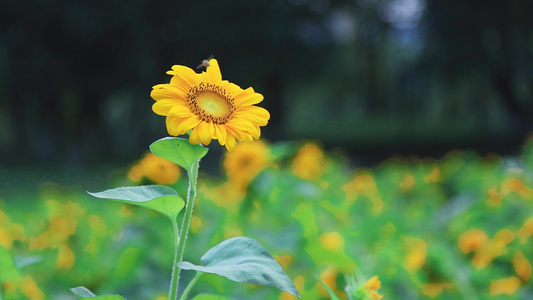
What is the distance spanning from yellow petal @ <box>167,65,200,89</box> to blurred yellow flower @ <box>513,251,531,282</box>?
143 cm

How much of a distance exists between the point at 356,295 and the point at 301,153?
215cm

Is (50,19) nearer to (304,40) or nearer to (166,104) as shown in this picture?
(304,40)

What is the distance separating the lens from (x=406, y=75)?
1756 centimetres

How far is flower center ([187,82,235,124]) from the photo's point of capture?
24.5 inches

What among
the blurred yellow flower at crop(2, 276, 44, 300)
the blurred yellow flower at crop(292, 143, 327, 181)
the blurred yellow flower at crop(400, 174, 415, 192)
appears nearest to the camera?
the blurred yellow flower at crop(2, 276, 44, 300)

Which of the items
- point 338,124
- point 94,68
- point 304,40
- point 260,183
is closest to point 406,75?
point 304,40

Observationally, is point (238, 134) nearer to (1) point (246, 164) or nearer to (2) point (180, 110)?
(2) point (180, 110)

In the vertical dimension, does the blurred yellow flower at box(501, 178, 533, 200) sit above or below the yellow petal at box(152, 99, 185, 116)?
above

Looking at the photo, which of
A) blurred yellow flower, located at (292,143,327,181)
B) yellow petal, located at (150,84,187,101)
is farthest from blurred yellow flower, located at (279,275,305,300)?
blurred yellow flower, located at (292,143,327,181)

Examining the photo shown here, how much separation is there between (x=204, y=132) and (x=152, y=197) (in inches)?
4.0

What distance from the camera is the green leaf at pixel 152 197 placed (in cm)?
59

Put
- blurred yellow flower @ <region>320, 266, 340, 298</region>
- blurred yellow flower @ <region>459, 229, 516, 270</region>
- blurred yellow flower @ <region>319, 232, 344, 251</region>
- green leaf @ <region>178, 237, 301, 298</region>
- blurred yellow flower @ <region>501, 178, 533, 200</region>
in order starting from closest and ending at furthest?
green leaf @ <region>178, 237, 301, 298</region> < blurred yellow flower @ <region>320, 266, 340, 298</region> < blurred yellow flower @ <region>319, 232, 344, 251</region> < blurred yellow flower @ <region>459, 229, 516, 270</region> < blurred yellow flower @ <region>501, 178, 533, 200</region>

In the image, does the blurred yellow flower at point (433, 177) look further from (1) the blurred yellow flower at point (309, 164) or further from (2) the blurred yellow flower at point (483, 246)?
(2) the blurred yellow flower at point (483, 246)

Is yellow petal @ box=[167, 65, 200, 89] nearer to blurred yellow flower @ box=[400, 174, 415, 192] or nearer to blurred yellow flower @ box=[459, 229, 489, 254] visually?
blurred yellow flower @ box=[459, 229, 489, 254]
